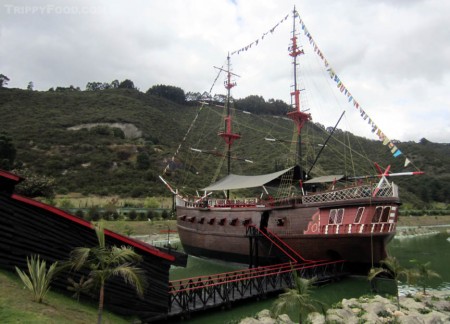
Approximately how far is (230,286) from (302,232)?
636cm

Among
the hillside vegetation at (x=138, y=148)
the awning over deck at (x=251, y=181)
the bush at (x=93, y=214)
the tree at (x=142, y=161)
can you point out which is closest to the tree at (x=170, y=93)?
the hillside vegetation at (x=138, y=148)

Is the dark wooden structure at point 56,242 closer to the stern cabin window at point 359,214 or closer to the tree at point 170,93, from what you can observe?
the stern cabin window at point 359,214

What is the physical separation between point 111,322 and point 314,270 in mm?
10330

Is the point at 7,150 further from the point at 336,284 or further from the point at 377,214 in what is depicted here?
the point at 377,214

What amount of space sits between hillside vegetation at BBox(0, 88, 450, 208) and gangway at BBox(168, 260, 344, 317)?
22.4 meters

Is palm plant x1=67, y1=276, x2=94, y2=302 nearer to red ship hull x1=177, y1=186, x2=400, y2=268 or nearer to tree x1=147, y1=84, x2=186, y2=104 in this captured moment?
red ship hull x1=177, y1=186, x2=400, y2=268

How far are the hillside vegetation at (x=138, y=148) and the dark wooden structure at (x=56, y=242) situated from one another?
29.5 metres

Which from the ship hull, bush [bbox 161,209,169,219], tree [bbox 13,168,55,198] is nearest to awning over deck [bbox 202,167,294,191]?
the ship hull

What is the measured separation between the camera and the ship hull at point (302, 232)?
15.1 m

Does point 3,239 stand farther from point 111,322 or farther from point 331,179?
point 331,179

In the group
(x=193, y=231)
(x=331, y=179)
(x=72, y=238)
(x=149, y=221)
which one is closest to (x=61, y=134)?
(x=149, y=221)

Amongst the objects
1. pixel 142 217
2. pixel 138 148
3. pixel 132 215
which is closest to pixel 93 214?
pixel 132 215

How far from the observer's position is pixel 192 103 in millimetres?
108875

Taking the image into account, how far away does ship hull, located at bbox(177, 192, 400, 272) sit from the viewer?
49.5 ft
